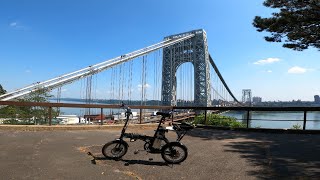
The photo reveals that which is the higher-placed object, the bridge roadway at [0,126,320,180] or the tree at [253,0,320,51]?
the tree at [253,0,320,51]

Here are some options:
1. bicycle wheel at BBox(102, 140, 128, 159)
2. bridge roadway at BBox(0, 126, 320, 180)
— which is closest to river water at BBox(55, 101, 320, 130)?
bridge roadway at BBox(0, 126, 320, 180)

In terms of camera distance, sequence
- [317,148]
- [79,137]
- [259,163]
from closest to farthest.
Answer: [259,163] < [317,148] < [79,137]

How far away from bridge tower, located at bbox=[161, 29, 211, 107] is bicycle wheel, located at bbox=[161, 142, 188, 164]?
49.8 meters

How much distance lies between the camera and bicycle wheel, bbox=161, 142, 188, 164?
6.73m

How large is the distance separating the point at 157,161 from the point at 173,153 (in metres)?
0.38

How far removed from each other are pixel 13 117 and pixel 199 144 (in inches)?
310

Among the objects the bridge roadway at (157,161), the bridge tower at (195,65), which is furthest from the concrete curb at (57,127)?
the bridge tower at (195,65)

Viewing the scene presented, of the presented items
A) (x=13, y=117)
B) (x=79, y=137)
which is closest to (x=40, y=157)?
(x=79, y=137)

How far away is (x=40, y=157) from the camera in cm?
691

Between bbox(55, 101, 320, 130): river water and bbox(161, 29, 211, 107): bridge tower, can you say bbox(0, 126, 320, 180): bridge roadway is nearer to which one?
bbox(55, 101, 320, 130): river water

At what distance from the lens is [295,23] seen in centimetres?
1473

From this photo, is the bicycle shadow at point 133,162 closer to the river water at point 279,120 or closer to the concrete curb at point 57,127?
the concrete curb at point 57,127

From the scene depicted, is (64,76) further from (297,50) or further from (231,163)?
(231,163)

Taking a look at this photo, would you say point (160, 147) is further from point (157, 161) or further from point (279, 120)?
point (279, 120)
